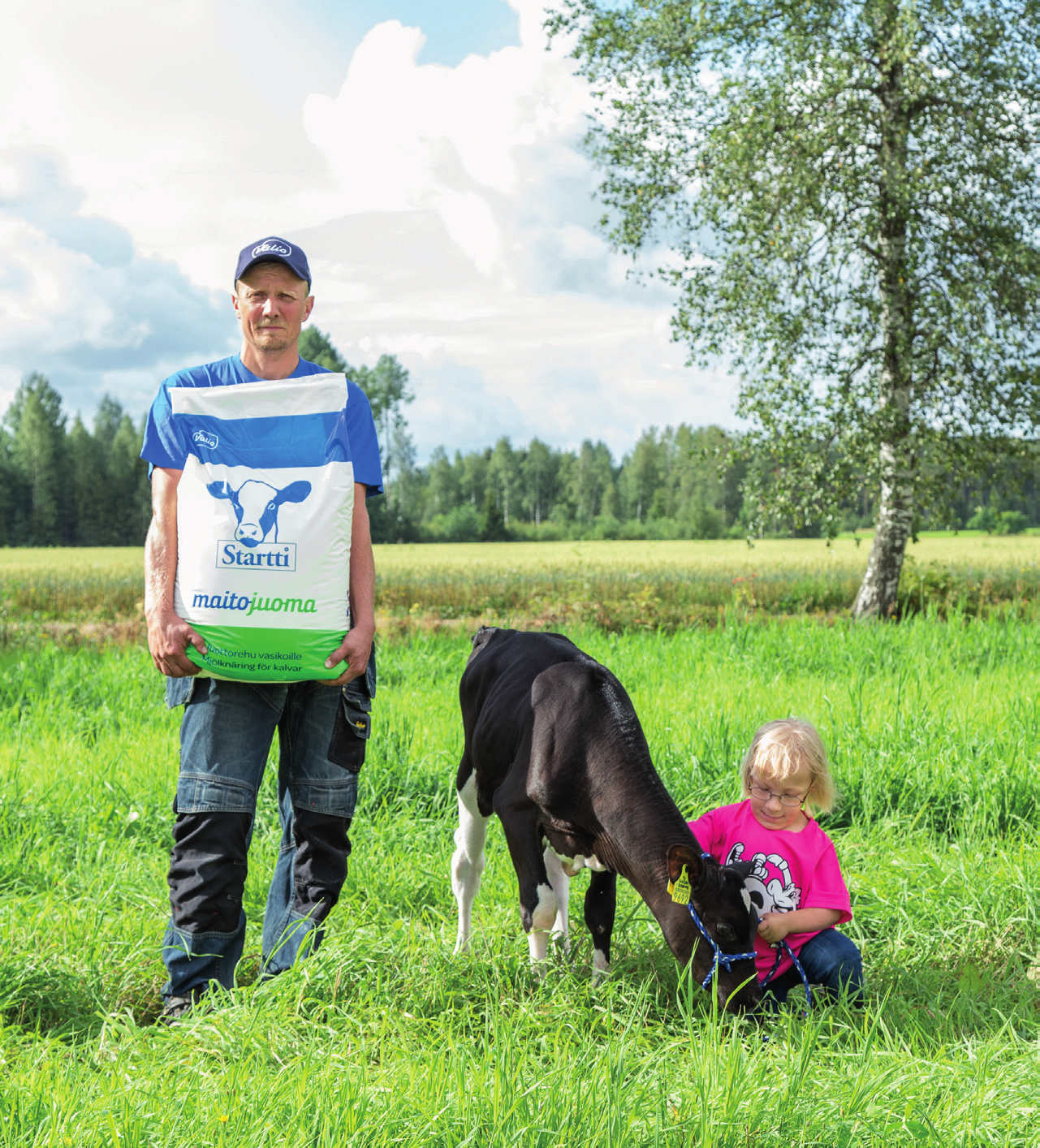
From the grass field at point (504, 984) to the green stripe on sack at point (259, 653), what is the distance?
98 cm

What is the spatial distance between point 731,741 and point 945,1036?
2655 millimetres

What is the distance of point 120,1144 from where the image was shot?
6.95ft

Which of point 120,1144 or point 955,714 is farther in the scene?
point 955,714

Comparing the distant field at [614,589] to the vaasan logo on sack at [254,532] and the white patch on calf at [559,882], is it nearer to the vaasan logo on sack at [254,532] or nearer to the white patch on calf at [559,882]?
the white patch on calf at [559,882]

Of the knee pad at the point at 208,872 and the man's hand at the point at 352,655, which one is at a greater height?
the man's hand at the point at 352,655

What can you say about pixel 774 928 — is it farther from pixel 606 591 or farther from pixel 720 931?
pixel 606 591

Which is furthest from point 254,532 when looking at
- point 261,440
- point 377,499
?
point 377,499

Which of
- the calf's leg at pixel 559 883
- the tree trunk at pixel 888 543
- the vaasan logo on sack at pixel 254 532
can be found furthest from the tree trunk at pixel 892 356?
the vaasan logo on sack at pixel 254 532

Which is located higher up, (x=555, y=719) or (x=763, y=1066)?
(x=555, y=719)

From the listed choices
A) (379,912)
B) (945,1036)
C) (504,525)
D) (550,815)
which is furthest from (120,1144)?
(504,525)

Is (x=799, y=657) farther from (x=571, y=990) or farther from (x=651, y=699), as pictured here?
(x=571, y=990)

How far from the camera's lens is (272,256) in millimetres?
3307

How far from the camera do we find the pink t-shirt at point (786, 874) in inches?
132

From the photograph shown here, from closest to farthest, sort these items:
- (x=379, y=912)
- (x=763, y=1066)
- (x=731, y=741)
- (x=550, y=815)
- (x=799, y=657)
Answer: (x=763, y=1066) → (x=550, y=815) → (x=379, y=912) → (x=731, y=741) → (x=799, y=657)
